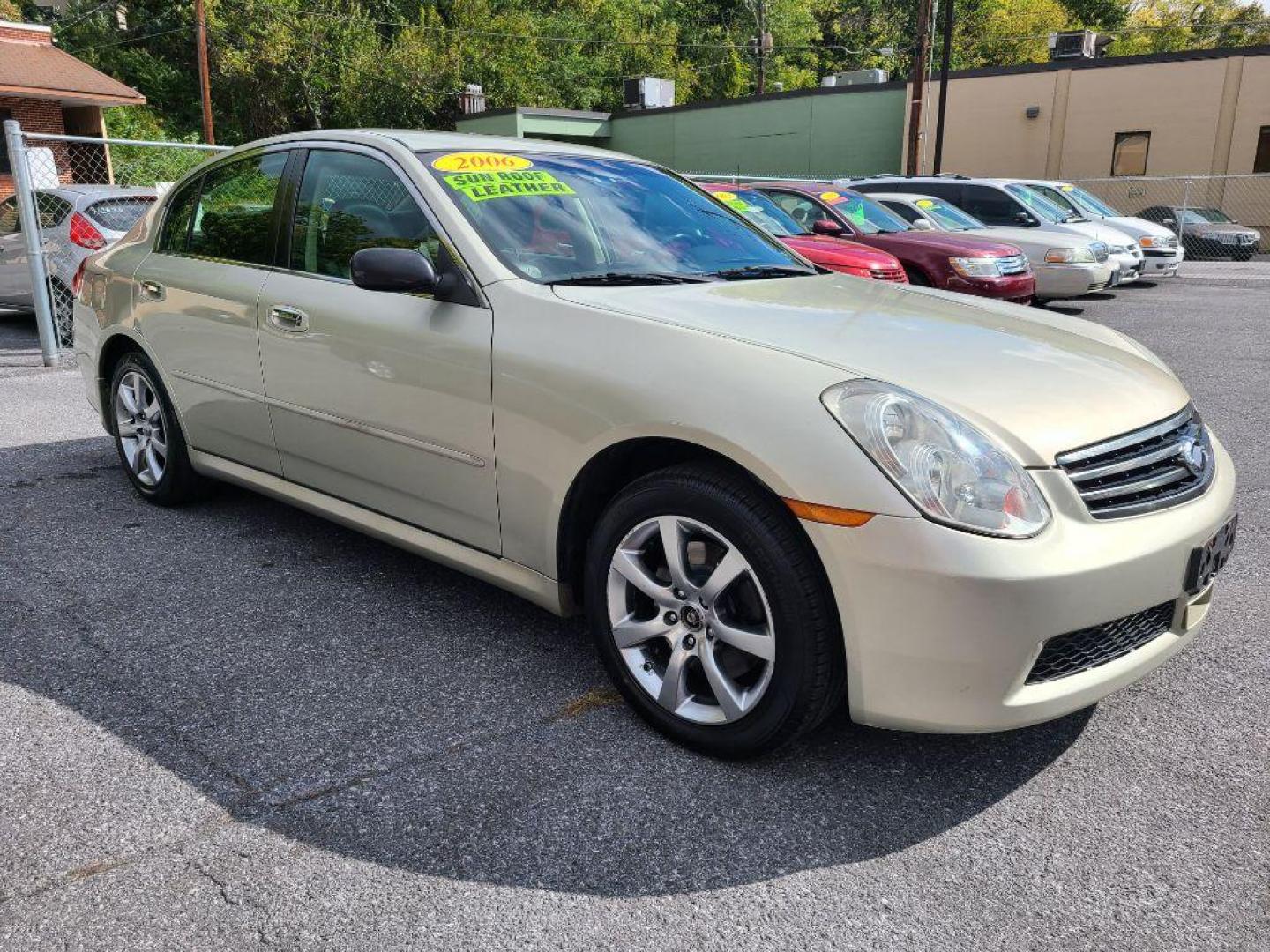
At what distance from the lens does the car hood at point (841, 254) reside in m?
9.34

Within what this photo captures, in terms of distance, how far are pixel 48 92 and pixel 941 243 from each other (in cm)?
2053

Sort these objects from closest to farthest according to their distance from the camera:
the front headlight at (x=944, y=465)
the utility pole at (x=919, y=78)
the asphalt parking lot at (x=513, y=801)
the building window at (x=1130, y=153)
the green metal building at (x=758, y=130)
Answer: the asphalt parking lot at (x=513, y=801)
the front headlight at (x=944, y=465)
the utility pole at (x=919, y=78)
the building window at (x=1130, y=153)
the green metal building at (x=758, y=130)

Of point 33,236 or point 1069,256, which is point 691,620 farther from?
point 1069,256

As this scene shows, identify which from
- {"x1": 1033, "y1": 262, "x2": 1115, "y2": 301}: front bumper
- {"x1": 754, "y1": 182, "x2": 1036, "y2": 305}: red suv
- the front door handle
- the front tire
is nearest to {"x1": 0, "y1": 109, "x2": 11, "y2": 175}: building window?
{"x1": 754, "y1": 182, "x2": 1036, "y2": 305}: red suv

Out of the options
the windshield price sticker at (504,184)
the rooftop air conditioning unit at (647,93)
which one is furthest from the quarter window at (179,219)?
the rooftop air conditioning unit at (647,93)

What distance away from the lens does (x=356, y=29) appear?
4288 cm

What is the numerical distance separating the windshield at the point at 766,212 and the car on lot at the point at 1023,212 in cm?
399

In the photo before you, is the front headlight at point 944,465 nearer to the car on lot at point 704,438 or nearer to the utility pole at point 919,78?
the car on lot at point 704,438

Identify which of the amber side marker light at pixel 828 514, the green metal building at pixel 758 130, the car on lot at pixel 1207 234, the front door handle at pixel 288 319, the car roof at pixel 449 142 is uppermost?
the green metal building at pixel 758 130

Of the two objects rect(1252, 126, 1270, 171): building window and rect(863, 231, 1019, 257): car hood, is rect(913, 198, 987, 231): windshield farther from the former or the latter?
rect(1252, 126, 1270, 171): building window

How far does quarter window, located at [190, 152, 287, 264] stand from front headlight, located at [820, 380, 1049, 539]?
2541 millimetres

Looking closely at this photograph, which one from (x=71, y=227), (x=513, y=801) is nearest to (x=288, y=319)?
(x=513, y=801)

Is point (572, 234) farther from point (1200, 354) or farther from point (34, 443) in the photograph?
point (1200, 354)

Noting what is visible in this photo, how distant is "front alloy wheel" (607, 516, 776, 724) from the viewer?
2.54 metres
